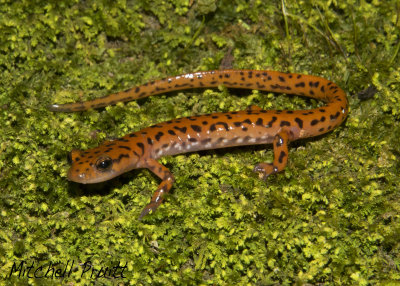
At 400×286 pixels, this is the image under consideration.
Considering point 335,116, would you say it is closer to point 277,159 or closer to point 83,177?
point 277,159

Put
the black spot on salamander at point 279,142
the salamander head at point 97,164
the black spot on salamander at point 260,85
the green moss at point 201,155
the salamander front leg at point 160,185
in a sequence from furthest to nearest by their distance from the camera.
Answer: the black spot on salamander at point 260,85, the black spot on salamander at point 279,142, the salamander front leg at point 160,185, the salamander head at point 97,164, the green moss at point 201,155

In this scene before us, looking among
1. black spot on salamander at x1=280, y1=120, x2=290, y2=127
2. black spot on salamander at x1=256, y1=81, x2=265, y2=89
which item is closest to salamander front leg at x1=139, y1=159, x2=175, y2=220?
black spot on salamander at x1=280, y1=120, x2=290, y2=127

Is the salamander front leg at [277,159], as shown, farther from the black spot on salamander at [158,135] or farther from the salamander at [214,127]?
the black spot on salamander at [158,135]

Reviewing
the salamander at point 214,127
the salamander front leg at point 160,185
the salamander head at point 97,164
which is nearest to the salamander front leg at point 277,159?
the salamander at point 214,127

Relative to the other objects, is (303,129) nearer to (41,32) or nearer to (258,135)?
(258,135)

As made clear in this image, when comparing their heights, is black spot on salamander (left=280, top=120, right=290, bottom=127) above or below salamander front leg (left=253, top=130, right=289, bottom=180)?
above

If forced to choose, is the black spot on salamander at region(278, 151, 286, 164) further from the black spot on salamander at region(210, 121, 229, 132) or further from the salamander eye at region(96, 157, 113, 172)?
the salamander eye at region(96, 157, 113, 172)

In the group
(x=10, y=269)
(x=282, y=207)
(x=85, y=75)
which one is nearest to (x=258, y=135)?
(x=282, y=207)
